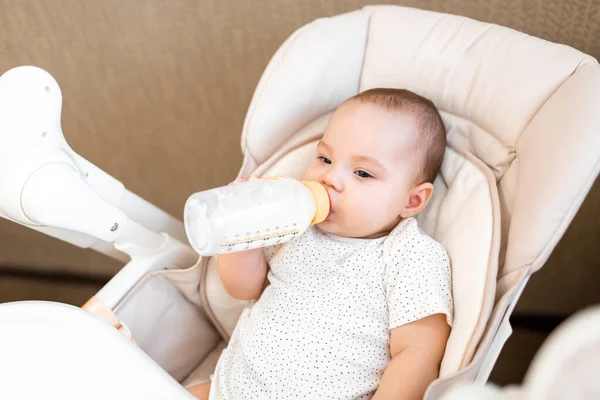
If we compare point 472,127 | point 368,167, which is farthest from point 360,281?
point 472,127

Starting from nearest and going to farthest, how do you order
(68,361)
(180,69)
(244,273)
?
(68,361), (244,273), (180,69)

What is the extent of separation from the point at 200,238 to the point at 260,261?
0.26 metres

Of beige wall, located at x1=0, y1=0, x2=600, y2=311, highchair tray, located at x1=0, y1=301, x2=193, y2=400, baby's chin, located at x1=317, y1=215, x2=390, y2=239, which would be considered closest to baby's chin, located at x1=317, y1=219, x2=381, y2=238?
baby's chin, located at x1=317, y1=215, x2=390, y2=239

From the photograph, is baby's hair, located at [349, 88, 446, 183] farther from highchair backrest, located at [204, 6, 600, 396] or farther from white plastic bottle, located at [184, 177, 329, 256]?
white plastic bottle, located at [184, 177, 329, 256]

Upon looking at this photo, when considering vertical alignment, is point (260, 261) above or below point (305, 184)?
below

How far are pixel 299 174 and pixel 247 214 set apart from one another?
0.82 ft

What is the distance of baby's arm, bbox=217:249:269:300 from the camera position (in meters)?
0.97

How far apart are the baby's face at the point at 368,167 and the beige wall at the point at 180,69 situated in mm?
401

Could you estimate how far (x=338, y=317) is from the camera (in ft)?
2.91

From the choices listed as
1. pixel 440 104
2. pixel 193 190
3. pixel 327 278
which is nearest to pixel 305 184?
pixel 327 278

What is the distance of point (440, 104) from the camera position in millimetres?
961

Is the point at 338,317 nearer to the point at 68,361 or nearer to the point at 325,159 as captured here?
the point at 325,159

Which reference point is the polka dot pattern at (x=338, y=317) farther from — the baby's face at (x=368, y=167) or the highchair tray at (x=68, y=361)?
the highchair tray at (x=68, y=361)

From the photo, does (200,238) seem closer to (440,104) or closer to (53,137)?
(53,137)
